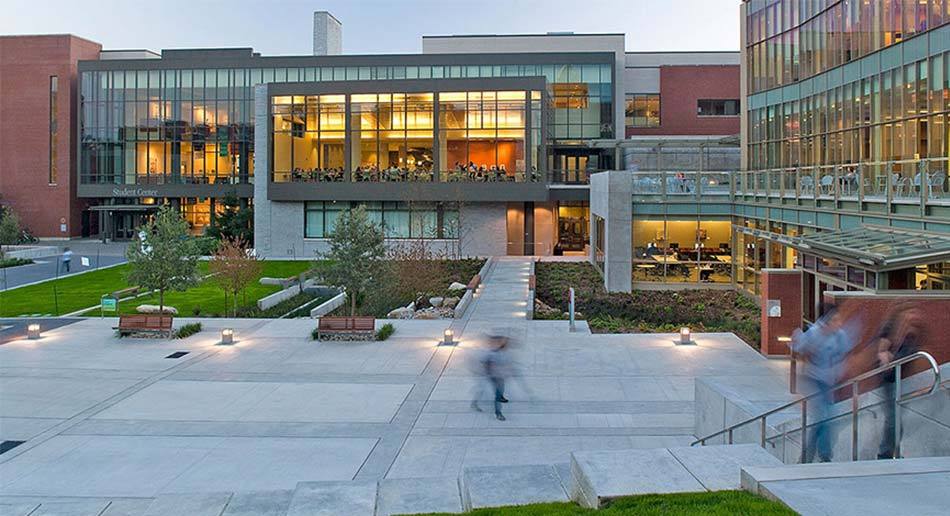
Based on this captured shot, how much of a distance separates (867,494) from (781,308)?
13.4m

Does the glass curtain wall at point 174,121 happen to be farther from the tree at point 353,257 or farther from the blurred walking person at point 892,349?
the blurred walking person at point 892,349

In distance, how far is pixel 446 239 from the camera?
173ft

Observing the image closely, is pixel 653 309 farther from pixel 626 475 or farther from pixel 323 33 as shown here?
pixel 323 33

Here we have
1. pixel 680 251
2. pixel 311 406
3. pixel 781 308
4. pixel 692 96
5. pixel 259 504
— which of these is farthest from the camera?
pixel 692 96

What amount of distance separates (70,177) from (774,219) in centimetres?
6227

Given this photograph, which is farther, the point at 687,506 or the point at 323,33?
A: the point at 323,33

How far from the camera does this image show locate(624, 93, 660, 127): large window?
226 ft

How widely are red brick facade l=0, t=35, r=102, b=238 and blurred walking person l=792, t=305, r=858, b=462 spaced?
72.3 metres

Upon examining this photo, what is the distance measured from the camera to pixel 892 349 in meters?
10.8

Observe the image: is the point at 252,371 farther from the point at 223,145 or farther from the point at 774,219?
the point at 223,145

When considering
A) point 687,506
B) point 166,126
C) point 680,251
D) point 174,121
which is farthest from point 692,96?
point 687,506

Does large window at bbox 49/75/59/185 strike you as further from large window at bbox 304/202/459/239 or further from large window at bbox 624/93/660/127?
large window at bbox 624/93/660/127

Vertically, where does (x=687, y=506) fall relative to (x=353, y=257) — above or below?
below

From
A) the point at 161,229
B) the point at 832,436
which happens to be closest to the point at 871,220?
the point at 832,436
